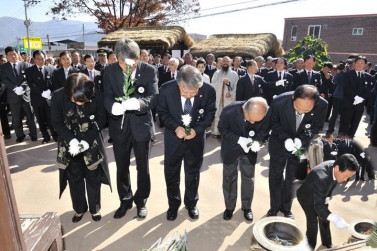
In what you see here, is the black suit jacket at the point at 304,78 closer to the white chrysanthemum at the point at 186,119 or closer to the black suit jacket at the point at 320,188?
the black suit jacket at the point at 320,188

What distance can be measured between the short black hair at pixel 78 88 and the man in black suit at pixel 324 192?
8.05 feet

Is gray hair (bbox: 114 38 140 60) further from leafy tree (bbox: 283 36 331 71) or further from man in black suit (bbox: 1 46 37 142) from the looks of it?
leafy tree (bbox: 283 36 331 71)

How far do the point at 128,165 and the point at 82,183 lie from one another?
1.88 feet

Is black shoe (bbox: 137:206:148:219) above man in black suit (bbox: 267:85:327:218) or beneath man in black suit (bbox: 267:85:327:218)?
beneath

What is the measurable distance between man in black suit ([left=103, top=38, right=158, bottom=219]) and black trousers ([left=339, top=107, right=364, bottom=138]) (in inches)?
215

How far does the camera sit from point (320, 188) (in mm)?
2721

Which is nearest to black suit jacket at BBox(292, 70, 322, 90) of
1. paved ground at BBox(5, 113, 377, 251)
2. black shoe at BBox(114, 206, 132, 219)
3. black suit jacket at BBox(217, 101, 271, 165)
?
paved ground at BBox(5, 113, 377, 251)

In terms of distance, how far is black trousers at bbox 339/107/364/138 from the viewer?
262 inches

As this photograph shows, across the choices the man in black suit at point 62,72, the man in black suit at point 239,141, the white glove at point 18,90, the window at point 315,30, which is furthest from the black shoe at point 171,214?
the window at point 315,30

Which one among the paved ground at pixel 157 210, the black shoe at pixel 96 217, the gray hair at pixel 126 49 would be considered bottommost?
the paved ground at pixel 157 210

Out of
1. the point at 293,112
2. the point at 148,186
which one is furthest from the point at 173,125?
the point at 293,112

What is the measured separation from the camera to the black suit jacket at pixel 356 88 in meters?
6.53

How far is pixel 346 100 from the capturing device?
6648 mm

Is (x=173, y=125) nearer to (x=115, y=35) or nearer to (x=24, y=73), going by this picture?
(x=24, y=73)
